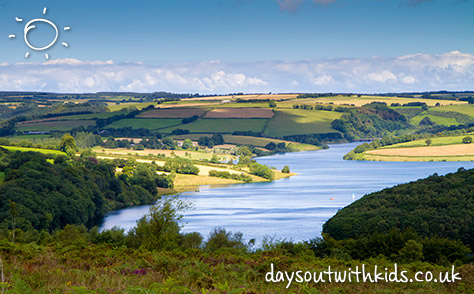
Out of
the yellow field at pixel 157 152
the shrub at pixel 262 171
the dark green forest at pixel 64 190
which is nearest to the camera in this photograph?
the dark green forest at pixel 64 190

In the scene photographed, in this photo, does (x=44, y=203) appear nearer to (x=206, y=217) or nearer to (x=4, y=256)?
(x=206, y=217)

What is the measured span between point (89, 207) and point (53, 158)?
115ft

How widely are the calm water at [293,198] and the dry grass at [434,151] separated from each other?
261 inches

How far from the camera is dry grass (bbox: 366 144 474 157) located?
162m

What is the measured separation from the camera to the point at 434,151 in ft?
545

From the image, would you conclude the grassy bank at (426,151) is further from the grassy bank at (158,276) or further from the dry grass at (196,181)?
the grassy bank at (158,276)

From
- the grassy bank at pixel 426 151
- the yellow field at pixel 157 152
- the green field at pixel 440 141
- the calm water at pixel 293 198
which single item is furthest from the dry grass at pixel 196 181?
the green field at pixel 440 141

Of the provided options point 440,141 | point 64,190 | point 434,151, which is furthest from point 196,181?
point 440,141

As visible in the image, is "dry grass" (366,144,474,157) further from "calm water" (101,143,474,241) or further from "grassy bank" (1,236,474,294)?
"grassy bank" (1,236,474,294)

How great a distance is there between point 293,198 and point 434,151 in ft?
245

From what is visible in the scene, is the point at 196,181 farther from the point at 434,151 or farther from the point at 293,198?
the point at 434,151

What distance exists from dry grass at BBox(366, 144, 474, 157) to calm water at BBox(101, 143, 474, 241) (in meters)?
6.63

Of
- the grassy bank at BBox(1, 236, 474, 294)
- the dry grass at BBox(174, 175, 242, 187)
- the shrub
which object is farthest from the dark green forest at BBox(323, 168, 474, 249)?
the shrub

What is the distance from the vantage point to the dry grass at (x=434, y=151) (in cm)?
16250
